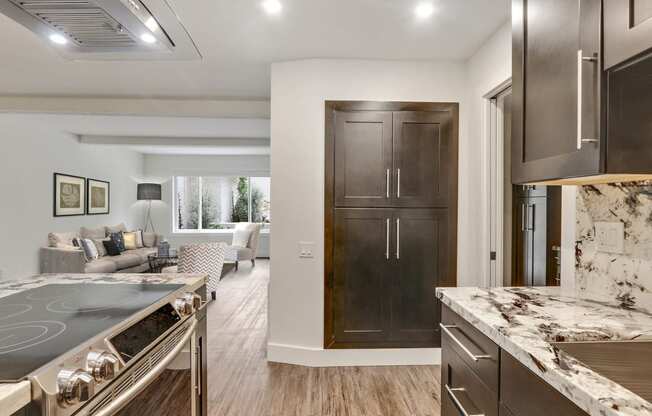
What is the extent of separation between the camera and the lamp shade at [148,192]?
27.7 ft

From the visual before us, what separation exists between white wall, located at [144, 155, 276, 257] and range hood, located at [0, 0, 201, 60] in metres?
7.71

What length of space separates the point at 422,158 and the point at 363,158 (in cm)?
48

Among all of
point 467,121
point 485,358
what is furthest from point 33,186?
point 485,358

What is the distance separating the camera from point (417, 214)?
10.2 feet

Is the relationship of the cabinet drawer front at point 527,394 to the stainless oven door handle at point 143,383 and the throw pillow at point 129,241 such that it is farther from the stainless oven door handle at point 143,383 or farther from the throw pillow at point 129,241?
the throw pillow at point 129,241

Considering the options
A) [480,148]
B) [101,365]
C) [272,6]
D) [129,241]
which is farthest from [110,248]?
[101,365]

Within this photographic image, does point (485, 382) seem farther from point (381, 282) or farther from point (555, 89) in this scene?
point (381, 282)

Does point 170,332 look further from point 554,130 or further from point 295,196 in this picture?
point 295,196

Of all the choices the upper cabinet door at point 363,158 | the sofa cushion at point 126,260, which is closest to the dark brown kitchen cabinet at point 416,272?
the upper cabinet door at point 363,158

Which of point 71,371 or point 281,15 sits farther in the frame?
point 281,15

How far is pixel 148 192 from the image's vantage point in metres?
8.43

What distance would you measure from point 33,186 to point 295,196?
4892mm

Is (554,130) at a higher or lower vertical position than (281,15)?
lower

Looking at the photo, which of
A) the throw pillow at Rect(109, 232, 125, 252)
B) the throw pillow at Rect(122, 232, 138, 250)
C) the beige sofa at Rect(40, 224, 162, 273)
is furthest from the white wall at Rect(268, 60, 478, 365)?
the throw pillow at Rect(122, 232, 138, 250)
